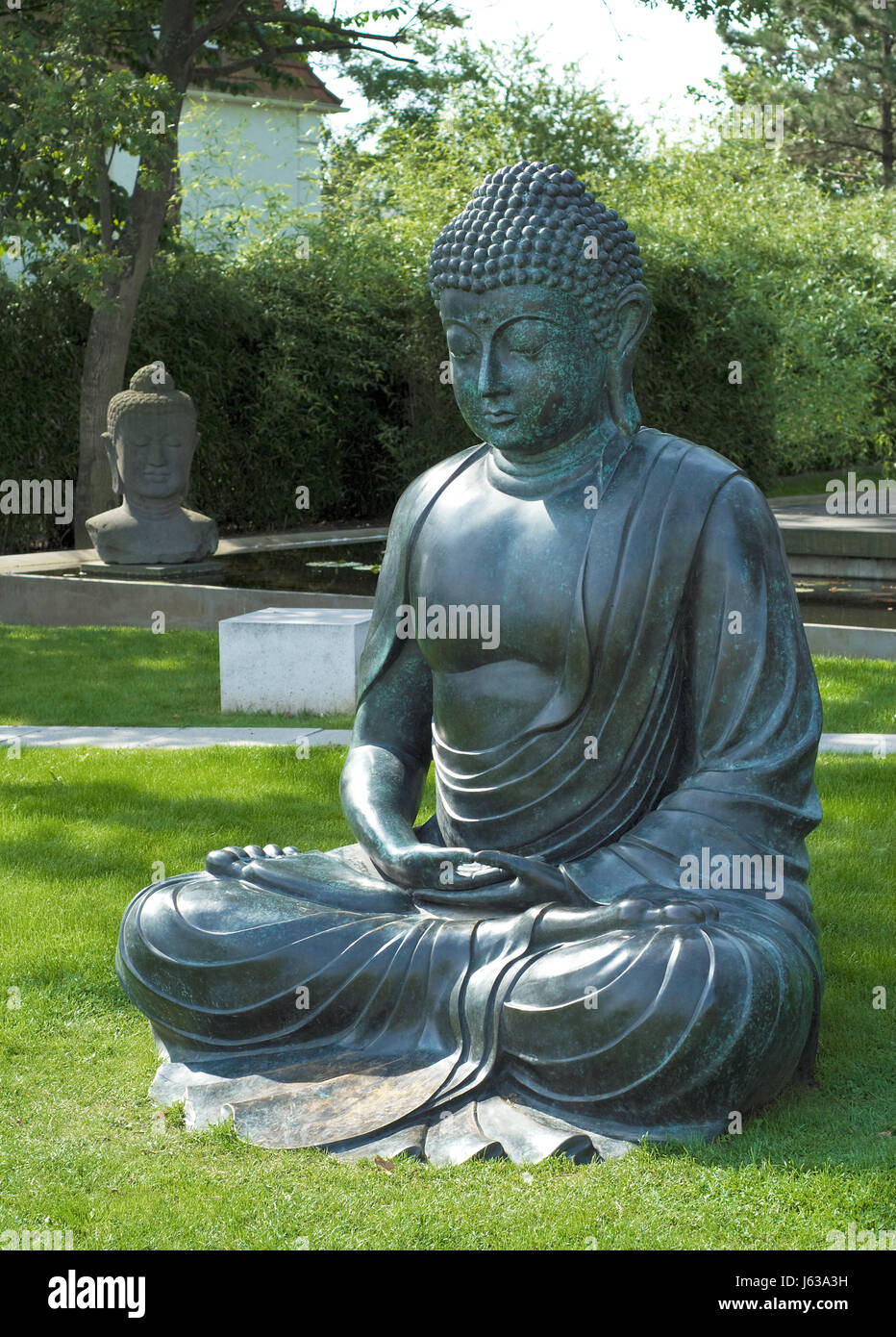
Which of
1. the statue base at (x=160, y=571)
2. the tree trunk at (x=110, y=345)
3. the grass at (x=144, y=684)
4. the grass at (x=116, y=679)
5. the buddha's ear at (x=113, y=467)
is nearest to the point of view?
the grass at (x=144, y=684)

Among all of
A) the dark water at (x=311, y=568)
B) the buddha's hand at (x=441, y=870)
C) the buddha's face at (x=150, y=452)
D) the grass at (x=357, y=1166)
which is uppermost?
the buddha's face at (x=150, y=452)

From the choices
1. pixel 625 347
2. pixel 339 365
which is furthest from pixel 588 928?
pixel 339 365

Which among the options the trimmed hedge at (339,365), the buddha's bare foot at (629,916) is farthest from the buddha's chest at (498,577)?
the trimmed hedge at (339,365)

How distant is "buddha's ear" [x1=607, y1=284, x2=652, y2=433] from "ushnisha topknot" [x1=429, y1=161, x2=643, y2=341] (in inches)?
1.6

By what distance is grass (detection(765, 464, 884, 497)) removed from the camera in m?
22.5

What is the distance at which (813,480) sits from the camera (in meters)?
24.8

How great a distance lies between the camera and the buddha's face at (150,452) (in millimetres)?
13023

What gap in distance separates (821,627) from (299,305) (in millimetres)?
9960

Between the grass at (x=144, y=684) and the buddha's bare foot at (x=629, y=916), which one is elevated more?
the buddha's bare foot at (x=629, y=916)

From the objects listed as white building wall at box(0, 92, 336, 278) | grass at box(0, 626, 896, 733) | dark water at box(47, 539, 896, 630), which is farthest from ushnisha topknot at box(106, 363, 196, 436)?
white building wall at box(0, 92, 336, 278)

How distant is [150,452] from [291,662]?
4.85 m

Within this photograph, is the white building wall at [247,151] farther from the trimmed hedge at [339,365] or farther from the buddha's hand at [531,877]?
the buddha's hand at [531,877]

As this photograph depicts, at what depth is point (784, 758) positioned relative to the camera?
150 inches

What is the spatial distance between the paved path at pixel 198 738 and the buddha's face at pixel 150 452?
4934 millimetres
